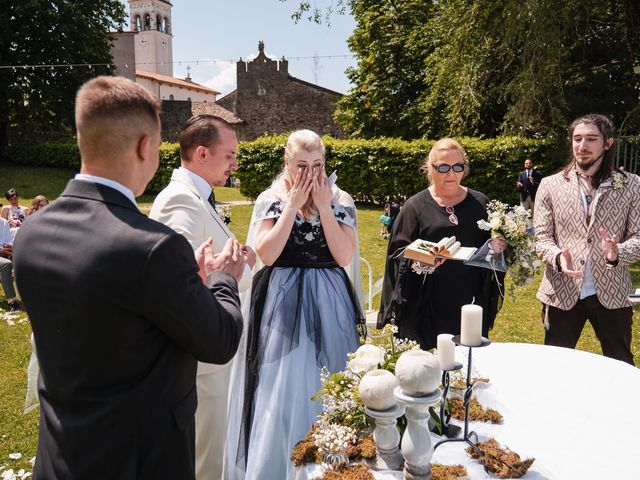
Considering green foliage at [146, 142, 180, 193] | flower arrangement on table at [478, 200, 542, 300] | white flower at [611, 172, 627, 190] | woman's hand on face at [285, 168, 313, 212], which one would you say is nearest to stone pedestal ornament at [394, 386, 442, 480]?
flower arrangement on table at [478, 200, 542, 300]

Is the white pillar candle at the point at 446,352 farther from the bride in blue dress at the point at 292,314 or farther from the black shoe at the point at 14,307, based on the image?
the black shoe at the point at 14,307

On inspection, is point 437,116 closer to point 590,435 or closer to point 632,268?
point 632,268

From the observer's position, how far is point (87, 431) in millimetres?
1510

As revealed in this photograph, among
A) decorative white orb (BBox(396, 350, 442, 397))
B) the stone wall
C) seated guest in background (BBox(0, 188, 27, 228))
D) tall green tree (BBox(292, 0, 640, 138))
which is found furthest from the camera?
the stone wall

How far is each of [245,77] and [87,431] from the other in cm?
3811

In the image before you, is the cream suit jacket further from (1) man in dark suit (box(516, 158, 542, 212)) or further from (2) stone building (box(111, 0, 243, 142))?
(2) stone building (box(111, 0, 243, 142))

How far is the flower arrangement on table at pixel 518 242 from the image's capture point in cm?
282

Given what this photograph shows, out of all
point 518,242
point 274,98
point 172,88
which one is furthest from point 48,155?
point 172,88

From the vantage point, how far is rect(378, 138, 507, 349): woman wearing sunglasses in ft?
11.2

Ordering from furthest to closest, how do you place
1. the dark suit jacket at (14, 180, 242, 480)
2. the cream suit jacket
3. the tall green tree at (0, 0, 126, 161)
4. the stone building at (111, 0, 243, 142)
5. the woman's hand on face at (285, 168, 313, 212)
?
the stone building at (111, 0, 243, 142) < the tall green tree at (0, 0, 126, 161) < the woman's hand on face at (285, 168, 313, 212) < the cream suit jacket < the dark suit jacket at (14, 180, 242, 480)

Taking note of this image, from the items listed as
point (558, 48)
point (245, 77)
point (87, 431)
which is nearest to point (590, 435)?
point (87, 431)

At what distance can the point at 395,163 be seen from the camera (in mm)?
17562

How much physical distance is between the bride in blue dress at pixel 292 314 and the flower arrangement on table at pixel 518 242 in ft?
2.71

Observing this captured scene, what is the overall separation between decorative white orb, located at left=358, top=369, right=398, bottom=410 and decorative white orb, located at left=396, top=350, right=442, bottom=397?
0.07 m
